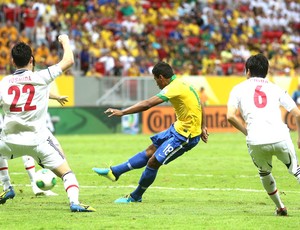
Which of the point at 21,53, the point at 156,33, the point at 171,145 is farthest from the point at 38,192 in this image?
the point at 156,33

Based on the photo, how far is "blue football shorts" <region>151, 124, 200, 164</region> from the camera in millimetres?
12562

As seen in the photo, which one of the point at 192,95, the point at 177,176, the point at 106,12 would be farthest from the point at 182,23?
the point at 192,95

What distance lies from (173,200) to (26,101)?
10.8ft

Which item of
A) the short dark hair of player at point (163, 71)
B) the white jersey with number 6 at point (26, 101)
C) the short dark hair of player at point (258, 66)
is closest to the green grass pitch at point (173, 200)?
the white jersey with number 6 at point (26, 101)

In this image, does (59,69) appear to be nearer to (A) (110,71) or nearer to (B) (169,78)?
(B) (169,78)

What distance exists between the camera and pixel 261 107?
34.0 ft

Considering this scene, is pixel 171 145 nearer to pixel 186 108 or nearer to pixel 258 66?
pixel 186 108

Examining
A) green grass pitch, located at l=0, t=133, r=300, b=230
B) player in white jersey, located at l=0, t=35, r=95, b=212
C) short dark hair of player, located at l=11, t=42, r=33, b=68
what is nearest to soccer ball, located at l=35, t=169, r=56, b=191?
green grass pitch, located at l=0, t=133, r=300, b=230

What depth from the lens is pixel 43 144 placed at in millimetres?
10945

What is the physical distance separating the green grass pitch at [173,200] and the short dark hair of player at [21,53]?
2038mm

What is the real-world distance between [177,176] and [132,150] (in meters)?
7.09

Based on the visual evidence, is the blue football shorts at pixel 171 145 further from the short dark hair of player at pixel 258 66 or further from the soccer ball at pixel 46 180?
the short dark hair of player at pixel 258 66

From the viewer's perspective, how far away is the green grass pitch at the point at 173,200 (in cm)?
1000

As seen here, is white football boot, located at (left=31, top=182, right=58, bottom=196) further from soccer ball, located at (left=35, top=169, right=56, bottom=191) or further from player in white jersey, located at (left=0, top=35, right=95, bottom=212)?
player in white jersey, located at (left=0, top=35, right=95, bottom=212)
